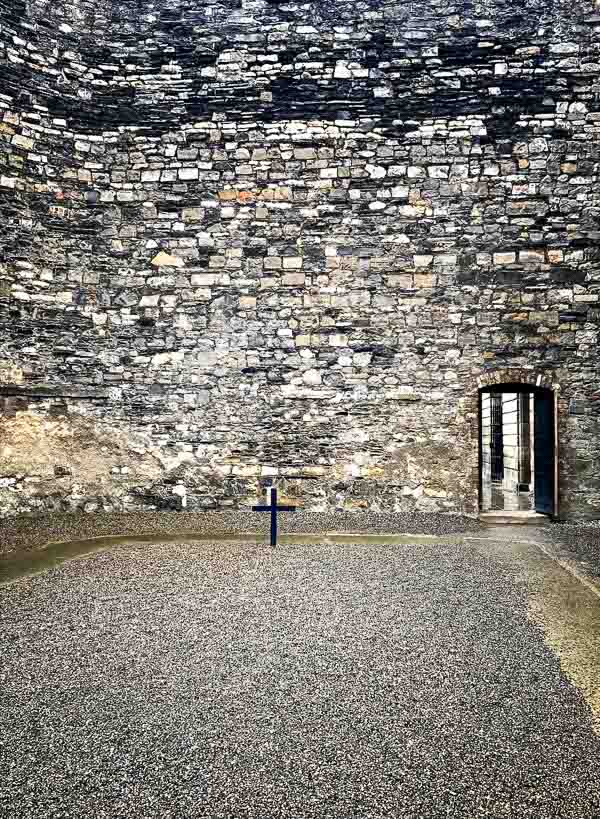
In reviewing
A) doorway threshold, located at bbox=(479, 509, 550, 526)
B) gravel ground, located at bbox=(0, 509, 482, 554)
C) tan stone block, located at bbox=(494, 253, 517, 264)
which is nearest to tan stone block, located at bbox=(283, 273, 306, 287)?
tan stone block, located at bbox=(494, 253, 517, 264)

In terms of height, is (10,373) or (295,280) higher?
(295,280)

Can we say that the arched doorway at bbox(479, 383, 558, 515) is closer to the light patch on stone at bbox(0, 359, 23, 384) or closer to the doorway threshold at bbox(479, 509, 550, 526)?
the doorway threshold at bbox(479, 509, 550, 526)

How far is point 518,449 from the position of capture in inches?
519

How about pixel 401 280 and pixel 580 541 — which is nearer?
pixel 580 541

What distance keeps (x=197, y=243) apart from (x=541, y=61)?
16.2 ft

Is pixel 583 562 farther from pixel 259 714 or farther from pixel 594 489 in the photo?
pixel 259 714

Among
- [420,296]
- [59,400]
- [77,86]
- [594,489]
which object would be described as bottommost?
[594,489]

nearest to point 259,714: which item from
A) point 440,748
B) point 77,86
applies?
point 440,748

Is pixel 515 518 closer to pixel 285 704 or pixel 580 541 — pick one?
pixel 580 541

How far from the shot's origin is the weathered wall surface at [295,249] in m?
6.98

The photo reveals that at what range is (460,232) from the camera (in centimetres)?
706

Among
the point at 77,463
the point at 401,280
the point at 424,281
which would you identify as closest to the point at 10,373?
the point at 77,463

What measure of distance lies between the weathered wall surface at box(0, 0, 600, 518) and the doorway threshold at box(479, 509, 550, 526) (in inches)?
12.5

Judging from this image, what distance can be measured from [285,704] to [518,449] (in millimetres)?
12045
